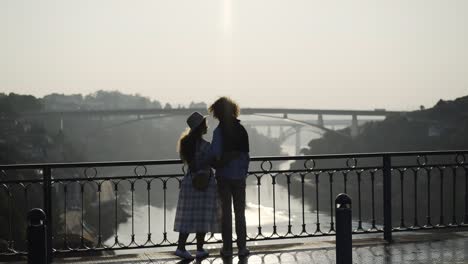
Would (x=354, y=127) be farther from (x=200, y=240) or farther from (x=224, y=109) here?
(x=224, y=109)

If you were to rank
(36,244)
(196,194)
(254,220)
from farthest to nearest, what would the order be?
1. (254,220)
2. (196,194)
3. (36,244)

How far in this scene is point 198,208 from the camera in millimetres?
6852

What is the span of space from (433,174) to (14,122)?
190ft

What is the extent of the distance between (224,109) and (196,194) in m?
0.96

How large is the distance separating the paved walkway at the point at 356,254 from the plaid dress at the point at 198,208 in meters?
0.39

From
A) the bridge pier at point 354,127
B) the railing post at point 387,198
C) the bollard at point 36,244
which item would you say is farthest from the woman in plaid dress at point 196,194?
the bridge pier at point 354,127

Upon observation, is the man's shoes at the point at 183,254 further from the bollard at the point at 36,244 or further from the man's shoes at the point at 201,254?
the bollard at the point at 36,244

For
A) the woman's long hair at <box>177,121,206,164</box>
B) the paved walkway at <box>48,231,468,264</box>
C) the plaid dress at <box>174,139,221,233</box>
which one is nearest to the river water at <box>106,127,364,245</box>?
the paved walkway at <box>48,231,468,264</box>

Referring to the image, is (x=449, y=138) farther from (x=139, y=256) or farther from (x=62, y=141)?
(x=139, y=256)

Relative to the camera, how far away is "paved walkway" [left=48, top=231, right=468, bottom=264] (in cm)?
686

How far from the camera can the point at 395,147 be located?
90.3 meters

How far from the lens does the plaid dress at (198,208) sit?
6828 mm

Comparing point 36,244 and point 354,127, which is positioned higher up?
point 36,244

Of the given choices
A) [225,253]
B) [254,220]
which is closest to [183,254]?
[225,253]
